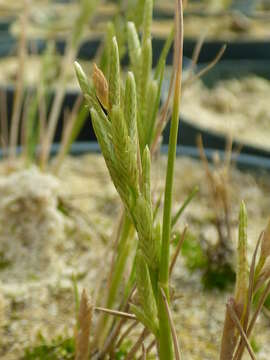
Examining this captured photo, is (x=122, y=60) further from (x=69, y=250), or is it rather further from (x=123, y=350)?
(x=123, y=350)

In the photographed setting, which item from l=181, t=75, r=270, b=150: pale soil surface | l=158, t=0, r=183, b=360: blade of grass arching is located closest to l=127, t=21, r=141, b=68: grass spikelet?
l=158, t=0, r=183, b=360: blade of grass arching

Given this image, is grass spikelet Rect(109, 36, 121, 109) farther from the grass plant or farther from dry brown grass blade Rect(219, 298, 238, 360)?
dry brown grass blade Rect(219, 298, 238, 360)

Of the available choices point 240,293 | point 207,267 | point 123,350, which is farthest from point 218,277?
point 240,293

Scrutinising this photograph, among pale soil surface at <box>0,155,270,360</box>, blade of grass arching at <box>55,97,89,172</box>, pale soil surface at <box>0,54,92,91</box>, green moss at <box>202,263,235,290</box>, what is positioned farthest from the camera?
pale soil surface at <box>0,54,92,91</box>

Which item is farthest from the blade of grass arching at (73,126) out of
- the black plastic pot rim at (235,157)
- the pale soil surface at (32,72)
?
the pale soil surface at (32,72)

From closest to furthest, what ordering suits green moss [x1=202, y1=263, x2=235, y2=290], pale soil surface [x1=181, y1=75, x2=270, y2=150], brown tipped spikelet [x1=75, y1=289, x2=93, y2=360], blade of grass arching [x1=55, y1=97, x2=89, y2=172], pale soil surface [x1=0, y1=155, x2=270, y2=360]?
brown tipped spikelet [x1=75, y1=289, x2=93, y2=360] → pale soil surface [x1=0, y1=155, x2=270, y2=360] → green moss [x1=202, y1=263, x2=235, y2=290] → blade of grass arching [x1=55, y1=97, x2=89, y2=172] → pale soil surface [x1=181, y1=75, x2=270, y2=150]

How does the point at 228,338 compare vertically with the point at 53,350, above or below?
above

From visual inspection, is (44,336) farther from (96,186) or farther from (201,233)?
(96,186)
